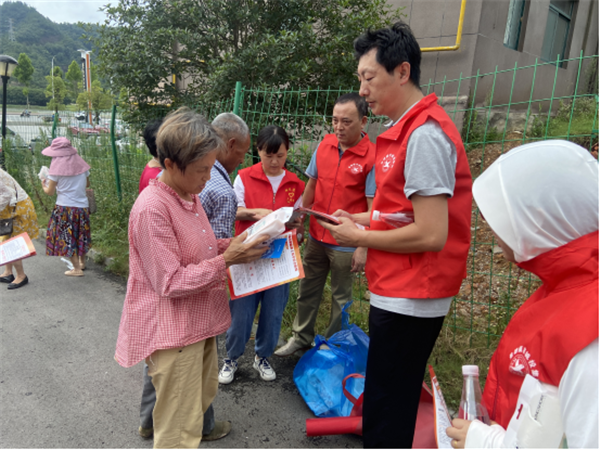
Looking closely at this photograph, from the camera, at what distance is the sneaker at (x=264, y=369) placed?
2.90m

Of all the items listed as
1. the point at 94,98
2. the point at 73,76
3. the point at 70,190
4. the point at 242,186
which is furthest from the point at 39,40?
the point at 242,186

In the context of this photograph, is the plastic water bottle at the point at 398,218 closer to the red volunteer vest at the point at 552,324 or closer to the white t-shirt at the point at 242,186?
the red volunteer vest at the point at 552,324

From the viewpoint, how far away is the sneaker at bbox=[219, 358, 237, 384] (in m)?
2.82

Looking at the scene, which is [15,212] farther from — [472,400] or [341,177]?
[472,400]

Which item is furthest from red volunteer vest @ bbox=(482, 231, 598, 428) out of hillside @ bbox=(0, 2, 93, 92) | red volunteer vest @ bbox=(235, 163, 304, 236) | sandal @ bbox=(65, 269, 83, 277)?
hillside @ bbox=(0, 2, 93, 92)

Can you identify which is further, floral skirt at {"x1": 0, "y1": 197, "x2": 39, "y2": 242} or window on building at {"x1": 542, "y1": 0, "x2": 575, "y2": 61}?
window on building at {"x1": 542, "y1": 0, "x2": 575, "y2": 61}

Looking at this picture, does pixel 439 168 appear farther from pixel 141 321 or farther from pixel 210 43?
pixel 210 43

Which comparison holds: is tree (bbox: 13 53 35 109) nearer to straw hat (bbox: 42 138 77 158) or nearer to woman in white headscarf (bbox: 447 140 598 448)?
straw hat (bbox: 42 138 77 158)

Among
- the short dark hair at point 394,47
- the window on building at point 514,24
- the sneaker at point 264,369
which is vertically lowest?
the sneaker at point 264,369

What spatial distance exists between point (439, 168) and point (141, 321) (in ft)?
4.43

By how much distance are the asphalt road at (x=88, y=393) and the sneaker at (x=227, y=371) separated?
0.06 meters

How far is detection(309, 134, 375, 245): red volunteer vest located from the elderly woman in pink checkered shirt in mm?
1149

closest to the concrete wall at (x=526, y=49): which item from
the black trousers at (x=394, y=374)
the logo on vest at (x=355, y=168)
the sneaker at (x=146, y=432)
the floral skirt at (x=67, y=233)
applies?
the logo on vest at (x=355, y=168)

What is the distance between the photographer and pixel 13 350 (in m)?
3.21
